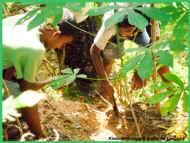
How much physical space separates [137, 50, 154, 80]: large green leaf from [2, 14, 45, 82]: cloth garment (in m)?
0.48

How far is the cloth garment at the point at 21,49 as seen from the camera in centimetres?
153

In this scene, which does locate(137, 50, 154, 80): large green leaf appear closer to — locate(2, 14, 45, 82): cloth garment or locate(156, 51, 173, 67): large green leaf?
locate(156, 51, 173, 67): large green leaf

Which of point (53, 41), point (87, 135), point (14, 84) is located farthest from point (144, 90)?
point (14, 84)

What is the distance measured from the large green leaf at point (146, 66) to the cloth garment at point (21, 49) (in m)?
0.48

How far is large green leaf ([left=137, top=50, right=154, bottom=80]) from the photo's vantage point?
1.22 meters

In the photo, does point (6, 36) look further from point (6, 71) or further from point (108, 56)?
point (108, 56)

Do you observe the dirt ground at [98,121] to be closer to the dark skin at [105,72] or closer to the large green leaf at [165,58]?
the dark skin at [105,72]

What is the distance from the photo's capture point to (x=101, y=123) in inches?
89.6

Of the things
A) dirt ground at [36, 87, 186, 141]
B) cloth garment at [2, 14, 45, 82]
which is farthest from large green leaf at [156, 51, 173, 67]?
dirt ground at [36, 87, 186, 141]

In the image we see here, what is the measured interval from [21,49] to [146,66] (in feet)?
1.71

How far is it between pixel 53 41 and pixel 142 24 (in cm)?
77

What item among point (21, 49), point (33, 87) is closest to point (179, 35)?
point (21, 49)

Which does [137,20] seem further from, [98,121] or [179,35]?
[98,121]

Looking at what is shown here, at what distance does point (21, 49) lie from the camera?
1552mm
